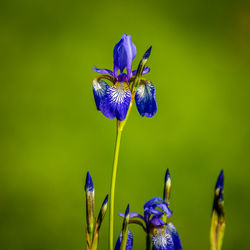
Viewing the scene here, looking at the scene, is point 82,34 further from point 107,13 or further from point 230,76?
point 230,76

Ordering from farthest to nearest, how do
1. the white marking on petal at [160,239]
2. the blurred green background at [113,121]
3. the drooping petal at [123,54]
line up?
the blurred green background at [113,121] < the drooping petal at [123,54] < the white marking on petal at [160,239]

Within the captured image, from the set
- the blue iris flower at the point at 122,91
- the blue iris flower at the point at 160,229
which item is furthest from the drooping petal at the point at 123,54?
the blue iris flower at the point at 160,229

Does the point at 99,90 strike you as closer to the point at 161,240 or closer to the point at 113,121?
the point at 161,240

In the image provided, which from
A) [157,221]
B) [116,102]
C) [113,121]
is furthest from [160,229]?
[113,121]

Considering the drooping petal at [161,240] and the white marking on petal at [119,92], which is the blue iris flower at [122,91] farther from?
the drooping petal at [161,240]

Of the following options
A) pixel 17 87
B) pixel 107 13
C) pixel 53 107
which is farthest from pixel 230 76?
pixel 17 87

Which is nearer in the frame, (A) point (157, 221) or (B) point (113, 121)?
(A) point (157, 221)
